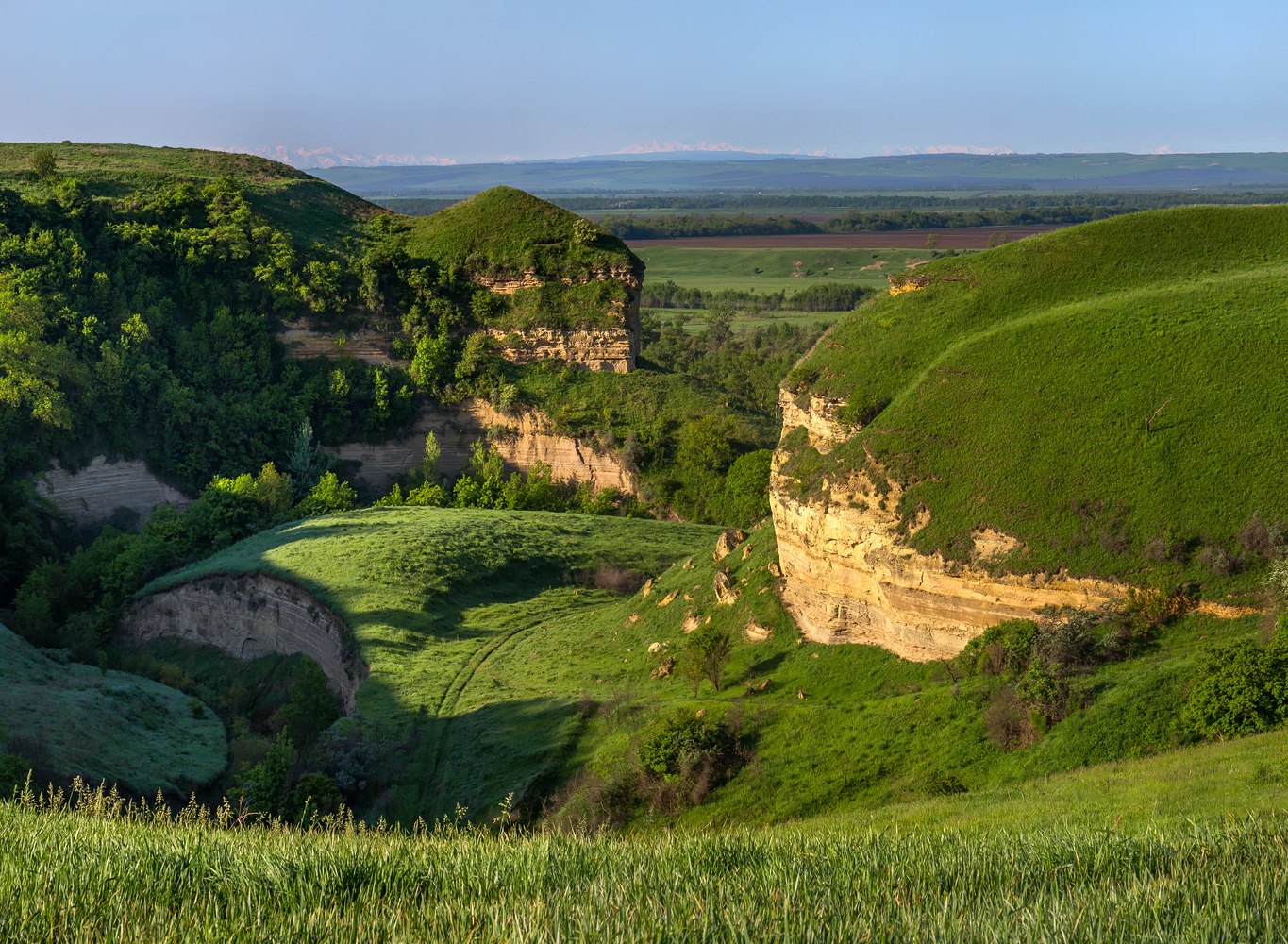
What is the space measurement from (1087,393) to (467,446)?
43.5 metres

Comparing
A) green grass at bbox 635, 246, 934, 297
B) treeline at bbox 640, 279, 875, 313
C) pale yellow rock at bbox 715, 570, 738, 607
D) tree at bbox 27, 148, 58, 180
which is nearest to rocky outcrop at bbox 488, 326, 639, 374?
tree at bbox 27, 148, 58, 180

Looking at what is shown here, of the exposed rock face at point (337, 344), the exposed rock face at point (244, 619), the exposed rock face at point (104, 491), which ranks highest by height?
the exposed rock face at point (337, 344)

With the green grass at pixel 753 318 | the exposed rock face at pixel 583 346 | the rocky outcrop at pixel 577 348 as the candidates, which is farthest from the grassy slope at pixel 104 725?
the green grass at pixel 753 318

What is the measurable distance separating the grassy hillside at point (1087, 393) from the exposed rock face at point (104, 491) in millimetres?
38315

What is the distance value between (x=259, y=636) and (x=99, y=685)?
10.3 metres

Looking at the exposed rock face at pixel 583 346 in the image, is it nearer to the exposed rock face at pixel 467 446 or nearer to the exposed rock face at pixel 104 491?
the exposed rock face at pixel 467 446

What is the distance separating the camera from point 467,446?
65.6m

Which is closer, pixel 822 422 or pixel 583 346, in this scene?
pixel 822 422

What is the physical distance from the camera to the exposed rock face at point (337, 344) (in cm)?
6744

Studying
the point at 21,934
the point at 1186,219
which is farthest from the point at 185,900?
the point at 1186,219

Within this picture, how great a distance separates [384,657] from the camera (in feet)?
118

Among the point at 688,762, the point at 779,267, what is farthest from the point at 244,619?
the point at 779,267

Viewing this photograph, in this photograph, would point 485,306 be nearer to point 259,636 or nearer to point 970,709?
point 259,636

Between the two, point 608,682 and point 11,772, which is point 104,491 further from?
point 11,772
